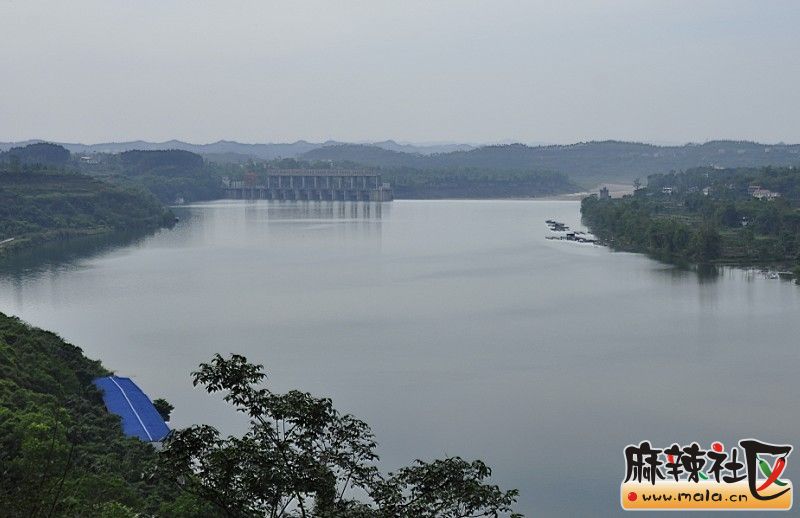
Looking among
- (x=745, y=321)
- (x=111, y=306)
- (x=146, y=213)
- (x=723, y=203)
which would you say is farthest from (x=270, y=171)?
(x=745, y=321)

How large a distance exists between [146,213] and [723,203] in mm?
10550

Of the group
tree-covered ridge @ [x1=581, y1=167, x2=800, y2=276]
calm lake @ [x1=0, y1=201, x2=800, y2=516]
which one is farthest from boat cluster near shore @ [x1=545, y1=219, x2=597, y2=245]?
calm lake @ [x1=0, y1=201, x2=800, y2=516]

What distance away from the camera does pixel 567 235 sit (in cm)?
1558

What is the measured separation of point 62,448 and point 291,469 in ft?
5.41

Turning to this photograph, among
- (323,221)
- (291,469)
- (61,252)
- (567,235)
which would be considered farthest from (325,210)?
(291,469)

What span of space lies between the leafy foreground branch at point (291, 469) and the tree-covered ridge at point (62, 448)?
5.5 inches

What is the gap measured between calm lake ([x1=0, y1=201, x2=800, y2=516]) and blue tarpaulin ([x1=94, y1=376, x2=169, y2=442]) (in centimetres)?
31

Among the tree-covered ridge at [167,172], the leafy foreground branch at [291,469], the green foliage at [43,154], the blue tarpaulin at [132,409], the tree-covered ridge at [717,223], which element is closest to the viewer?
the leafy foreground branch at [291,469]

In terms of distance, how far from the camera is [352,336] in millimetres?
7344

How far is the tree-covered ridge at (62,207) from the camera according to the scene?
15.0 m

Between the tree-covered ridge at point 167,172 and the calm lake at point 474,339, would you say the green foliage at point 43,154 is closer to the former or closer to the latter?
the tree-covered ridge at point 167,172

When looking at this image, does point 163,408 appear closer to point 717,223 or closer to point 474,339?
point 474,339

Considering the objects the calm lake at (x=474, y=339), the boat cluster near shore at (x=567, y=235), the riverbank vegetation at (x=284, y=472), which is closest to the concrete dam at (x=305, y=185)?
the boat cluster near shore at (x=567, y=235)

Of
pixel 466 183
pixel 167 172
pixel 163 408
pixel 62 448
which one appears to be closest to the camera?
pixel 62 448
